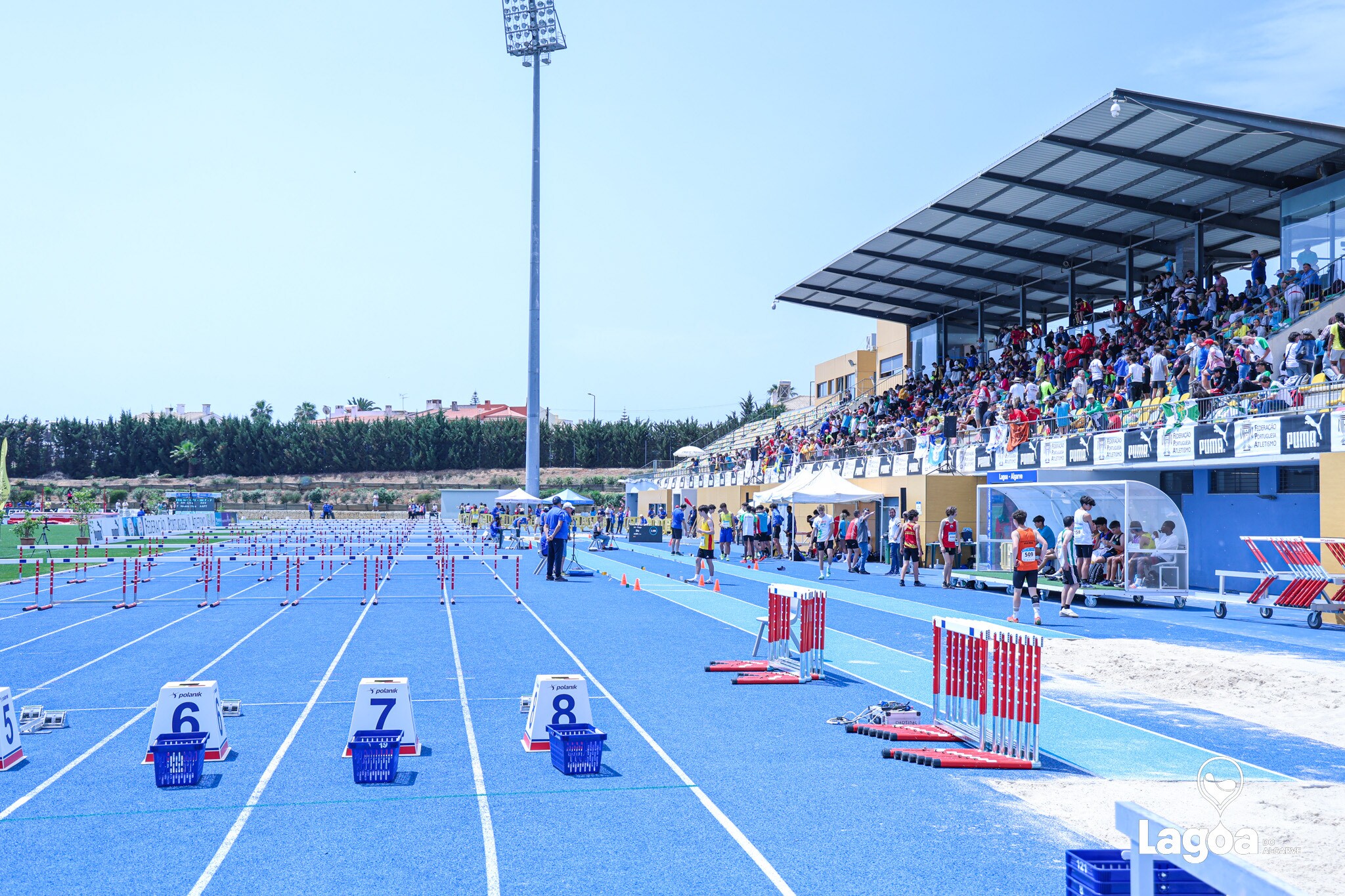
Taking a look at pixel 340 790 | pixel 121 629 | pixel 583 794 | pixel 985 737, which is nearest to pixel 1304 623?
pixel 985 737

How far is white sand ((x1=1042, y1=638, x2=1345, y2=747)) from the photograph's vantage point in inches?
390

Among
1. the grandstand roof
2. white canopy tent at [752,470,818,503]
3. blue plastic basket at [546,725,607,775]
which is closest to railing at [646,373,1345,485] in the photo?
white canopy tent at [752,470,818,503]

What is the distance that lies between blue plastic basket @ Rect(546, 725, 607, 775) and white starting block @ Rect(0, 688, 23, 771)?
3933mm

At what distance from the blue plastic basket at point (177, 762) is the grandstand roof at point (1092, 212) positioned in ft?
Answer: 73.4

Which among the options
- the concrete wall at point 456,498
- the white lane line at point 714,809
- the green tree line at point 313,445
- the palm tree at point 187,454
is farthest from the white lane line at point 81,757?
the palm tree at point 187,454

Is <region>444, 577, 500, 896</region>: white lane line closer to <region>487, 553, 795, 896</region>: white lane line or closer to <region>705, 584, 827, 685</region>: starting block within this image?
<region>487, 553, 795, 896</region>: white lane line

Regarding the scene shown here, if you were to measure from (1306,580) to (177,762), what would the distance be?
16.9 meters

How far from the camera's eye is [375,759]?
24.0 feet

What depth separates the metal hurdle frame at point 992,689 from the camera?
7.90 m

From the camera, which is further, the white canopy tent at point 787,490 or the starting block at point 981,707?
the white canopy tent at point 787,490

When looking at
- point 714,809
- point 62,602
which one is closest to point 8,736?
point 714,809

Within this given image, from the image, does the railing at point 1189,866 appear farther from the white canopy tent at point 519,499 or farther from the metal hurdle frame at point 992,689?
the white canopy tent at point 519,499

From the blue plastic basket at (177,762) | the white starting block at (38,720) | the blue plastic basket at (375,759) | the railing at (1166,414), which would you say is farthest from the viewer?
the railing at (1166,414)

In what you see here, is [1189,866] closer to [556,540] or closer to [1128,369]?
[556,540]
